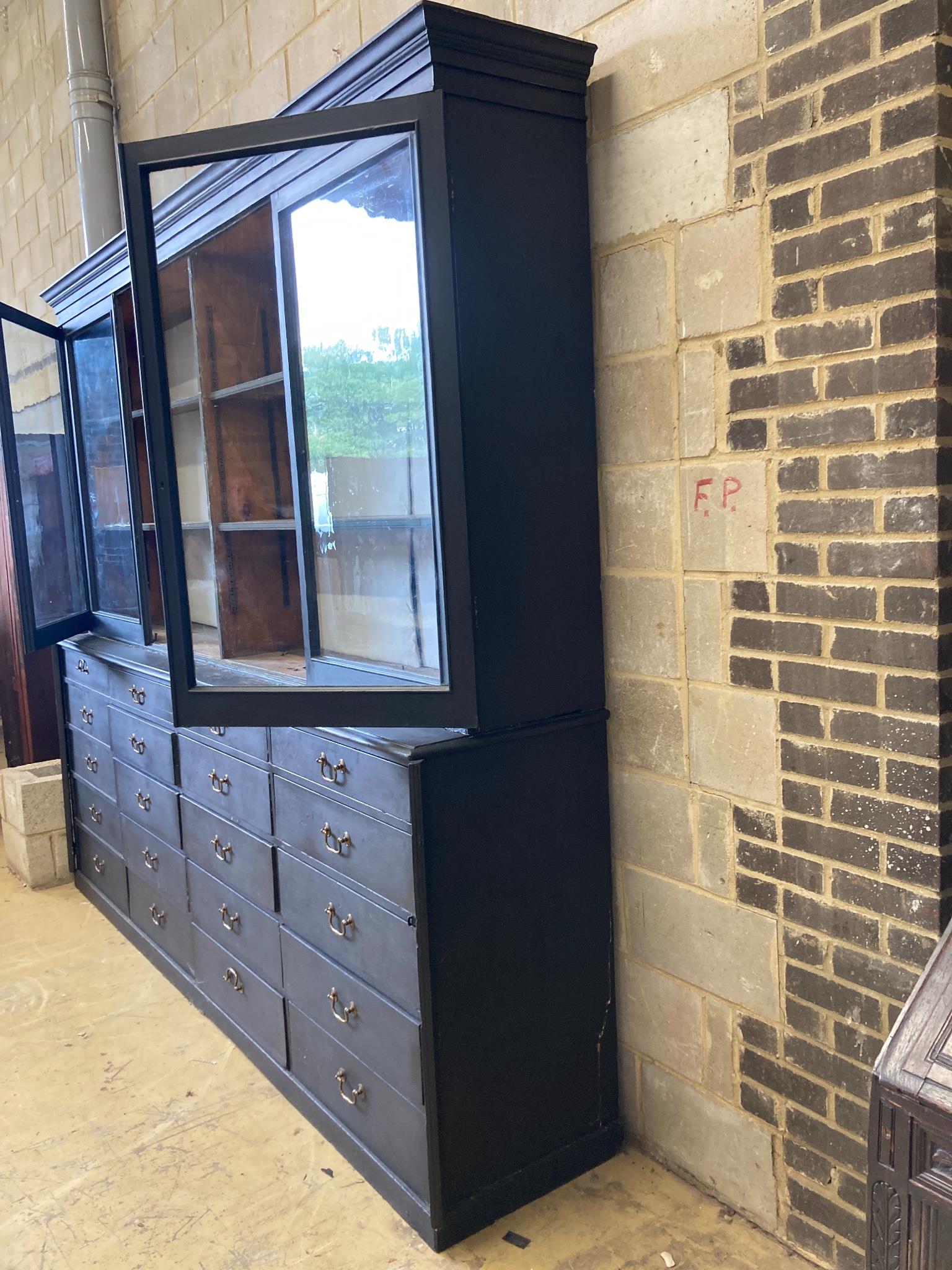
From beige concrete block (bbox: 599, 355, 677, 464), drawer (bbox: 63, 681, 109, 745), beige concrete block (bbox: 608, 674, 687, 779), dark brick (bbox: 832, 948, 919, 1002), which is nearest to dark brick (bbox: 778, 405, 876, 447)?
beige concrete block (bbox: 599, 355, 677, 464)

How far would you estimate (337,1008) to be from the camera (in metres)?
2.32

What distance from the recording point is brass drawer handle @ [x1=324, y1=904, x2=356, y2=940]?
222 cm

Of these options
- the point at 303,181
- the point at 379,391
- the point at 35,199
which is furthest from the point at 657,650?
the point at 35,199

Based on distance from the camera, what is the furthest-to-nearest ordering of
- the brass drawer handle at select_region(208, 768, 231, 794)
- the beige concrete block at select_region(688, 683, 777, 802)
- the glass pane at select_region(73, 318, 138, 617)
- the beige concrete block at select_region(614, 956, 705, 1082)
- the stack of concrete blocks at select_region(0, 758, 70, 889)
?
1. the stack of concrete blocks at select_region(0, 758, 70, 889)
2. the glass pane at select_region(73, 318, 138, 617)
3. the brass drawer handle at select_region(208, 768, 231, 794)
4. the beige concrete block at select_region(614, 956, 705, 1082)
5. the beige concrete block at select_region(688, 683, 777, 802)

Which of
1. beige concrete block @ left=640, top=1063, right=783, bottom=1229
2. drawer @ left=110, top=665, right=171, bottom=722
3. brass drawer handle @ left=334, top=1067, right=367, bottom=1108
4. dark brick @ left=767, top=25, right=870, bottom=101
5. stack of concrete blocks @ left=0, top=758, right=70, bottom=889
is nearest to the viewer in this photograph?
dark brick @ left=767, top=25, right=870, bottom=101

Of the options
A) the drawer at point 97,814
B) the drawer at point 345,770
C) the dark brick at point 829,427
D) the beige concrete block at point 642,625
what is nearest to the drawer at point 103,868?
the drawer at point 97,814

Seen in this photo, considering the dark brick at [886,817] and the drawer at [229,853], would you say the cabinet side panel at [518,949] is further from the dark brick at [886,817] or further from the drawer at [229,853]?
the drawer at [229,853]

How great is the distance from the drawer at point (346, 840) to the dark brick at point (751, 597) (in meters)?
0.77

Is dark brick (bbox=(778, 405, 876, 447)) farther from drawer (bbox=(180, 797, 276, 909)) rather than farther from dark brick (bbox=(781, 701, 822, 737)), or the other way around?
drawer (bbox=(180, 797, 276, 909))

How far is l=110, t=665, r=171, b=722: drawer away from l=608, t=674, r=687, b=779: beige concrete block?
138 centimetres

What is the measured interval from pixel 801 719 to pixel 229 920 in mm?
1696

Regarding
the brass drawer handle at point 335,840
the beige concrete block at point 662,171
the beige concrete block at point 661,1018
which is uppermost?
the beige concrete block at point 662,171

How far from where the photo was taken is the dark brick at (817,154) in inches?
63.0

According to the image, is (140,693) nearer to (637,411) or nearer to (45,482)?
(45,482)
